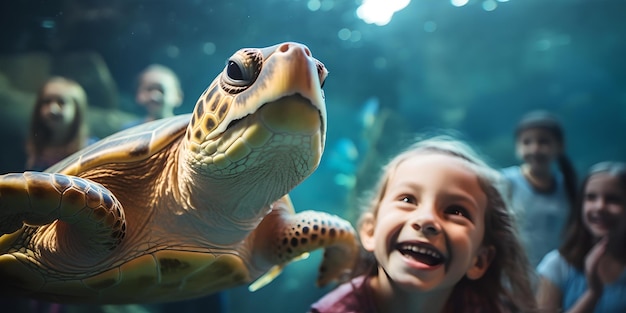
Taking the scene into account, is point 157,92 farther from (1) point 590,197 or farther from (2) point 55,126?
(1) point 590,197

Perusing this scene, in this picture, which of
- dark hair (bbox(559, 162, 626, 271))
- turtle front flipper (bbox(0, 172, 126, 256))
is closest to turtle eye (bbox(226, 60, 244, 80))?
turtle front flipper (bbox(0, 172, 126, 256))

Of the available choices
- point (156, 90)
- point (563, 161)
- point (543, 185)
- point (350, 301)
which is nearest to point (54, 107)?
point (156, 90)

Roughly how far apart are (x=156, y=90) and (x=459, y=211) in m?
1.98

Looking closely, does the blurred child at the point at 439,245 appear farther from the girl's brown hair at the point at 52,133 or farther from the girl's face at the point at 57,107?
the girl's face at the point at 57,107

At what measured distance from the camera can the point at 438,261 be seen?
1.18 meters

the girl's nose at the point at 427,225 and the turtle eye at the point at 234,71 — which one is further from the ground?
the turtle eye at the point at 234,71

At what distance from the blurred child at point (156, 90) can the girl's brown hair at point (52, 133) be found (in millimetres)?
247

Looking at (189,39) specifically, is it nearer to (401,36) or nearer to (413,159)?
(413,159)

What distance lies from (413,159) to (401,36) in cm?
443

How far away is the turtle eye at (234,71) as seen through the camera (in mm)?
934

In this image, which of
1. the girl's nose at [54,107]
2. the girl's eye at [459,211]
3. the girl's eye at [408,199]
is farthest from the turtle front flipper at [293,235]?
the girl's nose at [54,107]

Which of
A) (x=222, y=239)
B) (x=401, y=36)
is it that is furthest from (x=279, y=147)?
(x=401, y=36)

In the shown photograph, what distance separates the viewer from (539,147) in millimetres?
2904

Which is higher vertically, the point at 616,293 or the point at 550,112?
the point at 550,112
